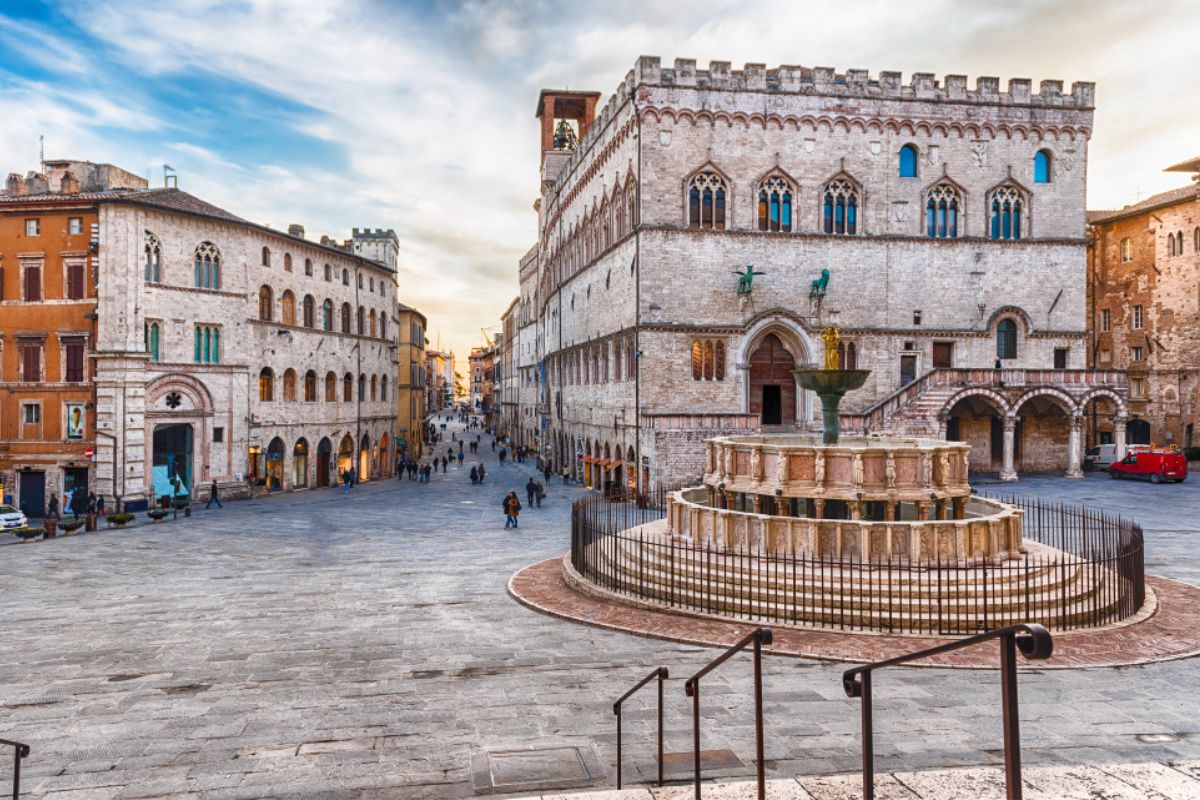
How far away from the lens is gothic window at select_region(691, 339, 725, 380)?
34531mm

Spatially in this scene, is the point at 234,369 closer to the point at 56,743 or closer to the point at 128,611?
the point at 128,611

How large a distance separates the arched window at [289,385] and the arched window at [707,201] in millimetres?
22748

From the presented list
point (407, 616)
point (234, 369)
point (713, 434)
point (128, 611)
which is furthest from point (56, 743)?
point (234, 369)

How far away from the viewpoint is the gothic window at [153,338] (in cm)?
3459

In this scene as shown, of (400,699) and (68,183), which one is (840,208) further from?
(68,183)

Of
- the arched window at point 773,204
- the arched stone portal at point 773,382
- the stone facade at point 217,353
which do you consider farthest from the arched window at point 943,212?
the stone facade at point 217,353

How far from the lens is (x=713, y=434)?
31.4 m

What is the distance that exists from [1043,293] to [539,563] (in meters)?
31.0

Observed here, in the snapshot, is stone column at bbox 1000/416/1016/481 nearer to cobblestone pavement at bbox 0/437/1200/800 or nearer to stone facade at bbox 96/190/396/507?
cobblestone pavement at bbox 0/437/1200/800

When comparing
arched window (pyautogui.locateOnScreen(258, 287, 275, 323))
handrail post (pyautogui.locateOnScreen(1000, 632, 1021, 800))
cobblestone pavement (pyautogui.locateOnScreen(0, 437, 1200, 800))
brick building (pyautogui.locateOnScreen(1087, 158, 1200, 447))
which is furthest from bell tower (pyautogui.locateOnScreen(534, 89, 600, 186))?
handrail post (pyautogui.locateOnScreen(1000, 632, 1021, 800))

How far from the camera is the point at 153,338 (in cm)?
3491

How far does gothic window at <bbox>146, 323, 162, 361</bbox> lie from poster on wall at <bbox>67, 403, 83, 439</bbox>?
3.72 metres

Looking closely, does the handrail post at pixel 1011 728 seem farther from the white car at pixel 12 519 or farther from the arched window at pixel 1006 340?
the arched window at pixel 1006 340

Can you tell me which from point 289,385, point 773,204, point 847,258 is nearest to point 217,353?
point 289,385
